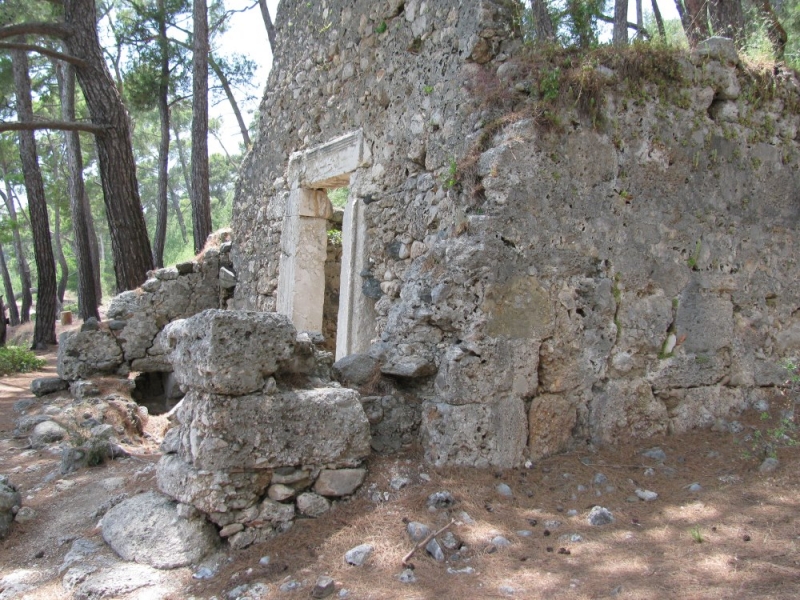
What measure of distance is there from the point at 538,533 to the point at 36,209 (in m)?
13.2

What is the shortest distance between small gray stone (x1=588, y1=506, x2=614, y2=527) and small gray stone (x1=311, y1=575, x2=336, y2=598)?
1272 millimetres

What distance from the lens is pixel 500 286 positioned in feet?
12.5

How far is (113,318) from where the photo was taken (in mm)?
7051

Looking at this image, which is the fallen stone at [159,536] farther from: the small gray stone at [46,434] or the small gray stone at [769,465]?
the small gray stone at [769,465]

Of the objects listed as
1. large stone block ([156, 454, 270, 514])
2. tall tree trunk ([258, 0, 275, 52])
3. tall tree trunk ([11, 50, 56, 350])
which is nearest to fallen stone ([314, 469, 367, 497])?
large stone block ([156, 454, 270, 514])

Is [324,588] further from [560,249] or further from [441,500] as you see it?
[560,249]

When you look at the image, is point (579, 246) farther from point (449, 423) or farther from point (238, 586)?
point (238, 586)

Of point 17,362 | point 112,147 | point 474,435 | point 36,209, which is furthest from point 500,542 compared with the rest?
point 36,209

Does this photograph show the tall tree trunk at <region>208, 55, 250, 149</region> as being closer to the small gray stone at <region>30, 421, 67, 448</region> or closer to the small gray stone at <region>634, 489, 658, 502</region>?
the small gray stone at <region>30, 421, 67, 448</region>

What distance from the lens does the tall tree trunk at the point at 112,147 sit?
8461mm

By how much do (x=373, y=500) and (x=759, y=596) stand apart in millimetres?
1748

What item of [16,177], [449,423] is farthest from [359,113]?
[16,177]

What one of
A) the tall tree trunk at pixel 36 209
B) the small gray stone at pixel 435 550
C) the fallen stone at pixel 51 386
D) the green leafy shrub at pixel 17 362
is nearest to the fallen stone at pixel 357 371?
the small gray stone at pixel 435 550

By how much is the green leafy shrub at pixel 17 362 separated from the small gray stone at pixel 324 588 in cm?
920
